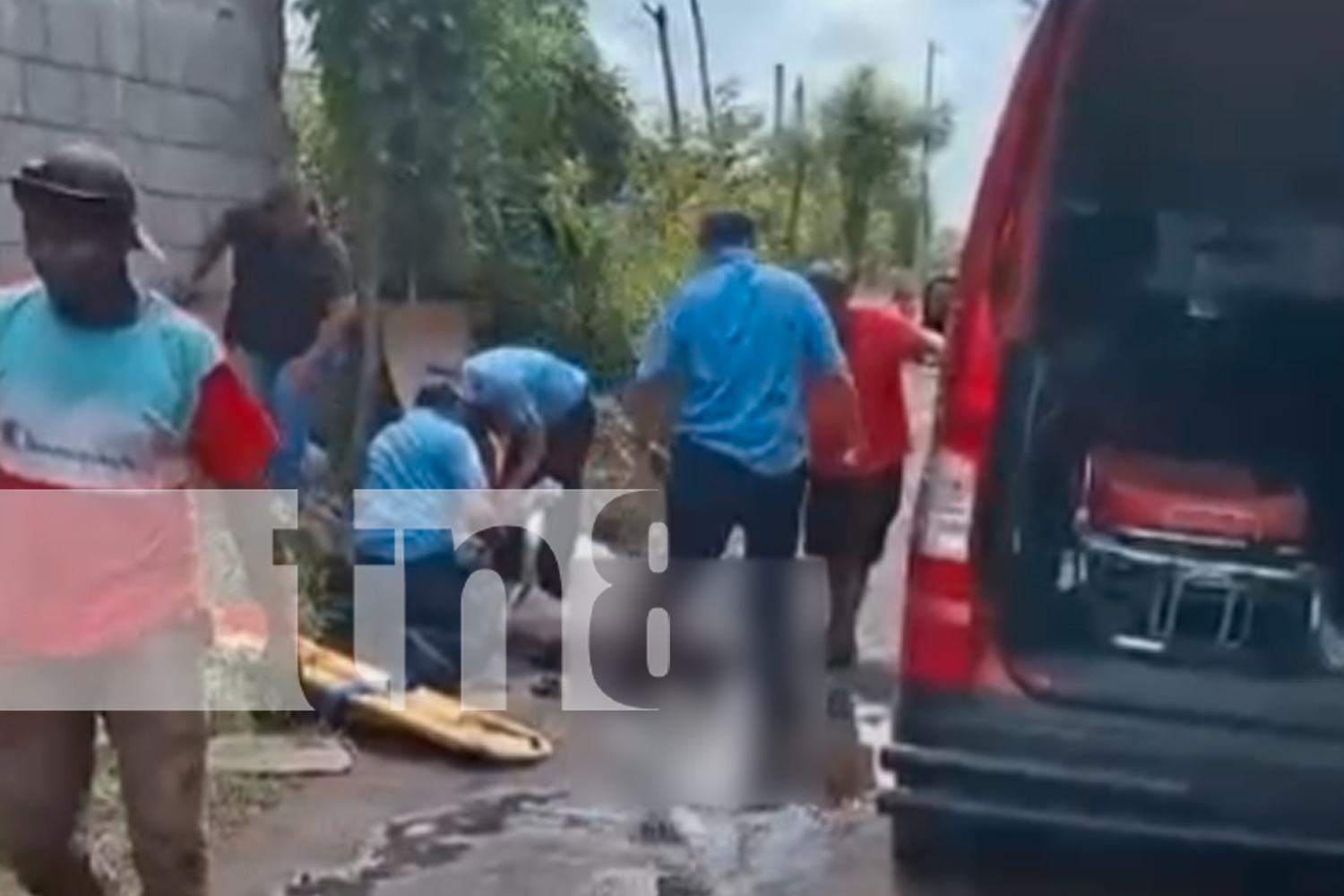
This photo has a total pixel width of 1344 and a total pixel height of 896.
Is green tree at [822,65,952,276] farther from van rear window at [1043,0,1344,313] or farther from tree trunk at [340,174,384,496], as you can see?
van rear window at [1043,0,1344,313]

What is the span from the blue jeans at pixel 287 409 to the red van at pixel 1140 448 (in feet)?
13.5

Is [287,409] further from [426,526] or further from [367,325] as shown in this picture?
[367,325]

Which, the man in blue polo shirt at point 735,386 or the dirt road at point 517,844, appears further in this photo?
the man in blue polo shirt at point 735,386

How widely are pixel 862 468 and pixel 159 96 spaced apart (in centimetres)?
248

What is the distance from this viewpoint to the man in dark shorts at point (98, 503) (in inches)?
169

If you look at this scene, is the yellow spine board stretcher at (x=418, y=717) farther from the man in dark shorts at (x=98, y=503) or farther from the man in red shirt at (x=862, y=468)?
the man in dark shorts at (x=98, y=503)

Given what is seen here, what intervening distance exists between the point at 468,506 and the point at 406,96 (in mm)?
2926

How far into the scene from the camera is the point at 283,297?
27.0 feet

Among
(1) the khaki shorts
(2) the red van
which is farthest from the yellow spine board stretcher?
(2) the red van

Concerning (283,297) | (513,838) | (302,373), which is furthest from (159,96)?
(513,838)

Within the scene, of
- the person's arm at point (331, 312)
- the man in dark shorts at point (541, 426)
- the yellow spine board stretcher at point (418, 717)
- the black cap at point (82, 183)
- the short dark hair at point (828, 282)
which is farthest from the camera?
the short dark hair at point (828, 282)

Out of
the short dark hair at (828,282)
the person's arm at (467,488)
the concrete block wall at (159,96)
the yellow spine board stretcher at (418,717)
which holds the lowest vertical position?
the yellow spine board stretcher at (418,717)

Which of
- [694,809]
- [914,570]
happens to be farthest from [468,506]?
[914,570]

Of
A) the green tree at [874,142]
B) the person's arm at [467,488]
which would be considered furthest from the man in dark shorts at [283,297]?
the green tree at [874,142]
